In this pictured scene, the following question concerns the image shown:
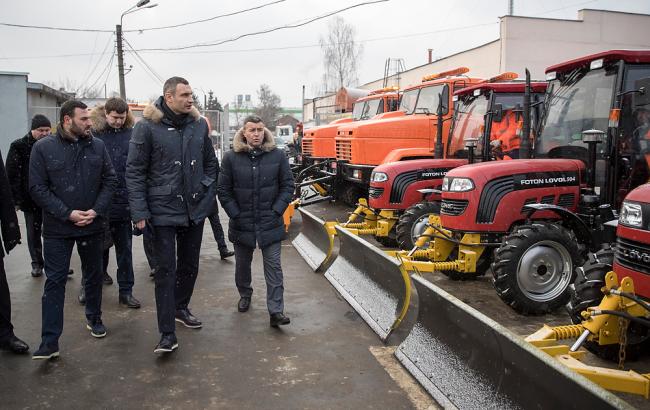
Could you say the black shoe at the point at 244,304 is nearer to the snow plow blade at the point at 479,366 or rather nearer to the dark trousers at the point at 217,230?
the snow plow blade at the point at 479,366

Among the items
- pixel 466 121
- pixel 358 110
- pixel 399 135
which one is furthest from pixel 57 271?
pixel 358 110

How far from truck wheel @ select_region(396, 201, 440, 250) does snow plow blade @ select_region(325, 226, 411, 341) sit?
3.96 ft

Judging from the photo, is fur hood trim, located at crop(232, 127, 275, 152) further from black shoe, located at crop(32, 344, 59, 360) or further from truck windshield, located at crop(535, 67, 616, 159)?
truck windshield, located at crop(535, 67, 616, 159)

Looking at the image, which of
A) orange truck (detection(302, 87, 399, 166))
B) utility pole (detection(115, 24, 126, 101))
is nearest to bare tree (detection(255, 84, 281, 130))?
utility pole (detection(115, 24, 126, 101))

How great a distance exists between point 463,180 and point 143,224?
11.0 feet

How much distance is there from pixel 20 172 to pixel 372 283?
4.31 metres

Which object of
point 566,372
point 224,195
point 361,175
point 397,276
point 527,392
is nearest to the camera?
point 566,372

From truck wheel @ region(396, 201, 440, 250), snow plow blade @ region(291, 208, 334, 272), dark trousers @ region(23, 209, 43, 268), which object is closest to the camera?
dark trousers @ region(23, 209, 43, 268)

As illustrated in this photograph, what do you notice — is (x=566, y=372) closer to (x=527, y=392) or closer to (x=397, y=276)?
(x=527, y=392)

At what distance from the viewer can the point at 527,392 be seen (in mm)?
2891

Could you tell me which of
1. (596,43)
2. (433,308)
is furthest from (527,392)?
(596,43)

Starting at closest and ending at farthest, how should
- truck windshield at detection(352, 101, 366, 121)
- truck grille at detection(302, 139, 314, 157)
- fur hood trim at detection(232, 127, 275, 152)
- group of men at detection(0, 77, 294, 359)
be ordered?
group of men at detection(0, 77, 294, 359)
fur hood trim at detection(232, 127, 275, 152)
truck grille at detection(302, 139, 314, 157)
truck windshield at detection(352, 101, 366, 121)

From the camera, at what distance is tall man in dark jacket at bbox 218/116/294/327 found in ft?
17.1

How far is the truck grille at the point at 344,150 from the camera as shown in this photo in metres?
10.6
